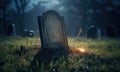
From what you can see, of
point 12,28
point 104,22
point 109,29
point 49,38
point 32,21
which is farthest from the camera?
point 32,21

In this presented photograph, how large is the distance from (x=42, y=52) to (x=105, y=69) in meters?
3.20

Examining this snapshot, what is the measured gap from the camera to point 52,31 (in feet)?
32.9

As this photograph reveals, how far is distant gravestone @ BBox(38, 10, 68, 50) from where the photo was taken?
386 inches

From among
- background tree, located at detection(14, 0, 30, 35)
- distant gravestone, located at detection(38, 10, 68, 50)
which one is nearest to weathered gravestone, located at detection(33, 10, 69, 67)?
distant gravestone, located at detection(38, 10, 68, 50)

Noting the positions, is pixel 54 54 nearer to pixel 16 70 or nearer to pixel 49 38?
pixel 49 38

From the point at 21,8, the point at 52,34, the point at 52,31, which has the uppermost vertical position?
the point at 21,8

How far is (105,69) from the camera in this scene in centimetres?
673

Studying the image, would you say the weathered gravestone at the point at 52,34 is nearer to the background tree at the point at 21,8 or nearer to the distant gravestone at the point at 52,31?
the distant gravestone at the point at 52,31

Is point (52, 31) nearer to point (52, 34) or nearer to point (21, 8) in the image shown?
point (52, 34)

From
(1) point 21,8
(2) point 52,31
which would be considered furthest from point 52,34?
(1) point 21,8

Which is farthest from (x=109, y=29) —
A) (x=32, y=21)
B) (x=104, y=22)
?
(x=32, y=21)

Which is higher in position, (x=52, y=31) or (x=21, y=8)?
(x=21, y=8)

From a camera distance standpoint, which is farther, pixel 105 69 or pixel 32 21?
pixel 32 21

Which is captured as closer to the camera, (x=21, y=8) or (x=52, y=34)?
(x=52, y=34)
